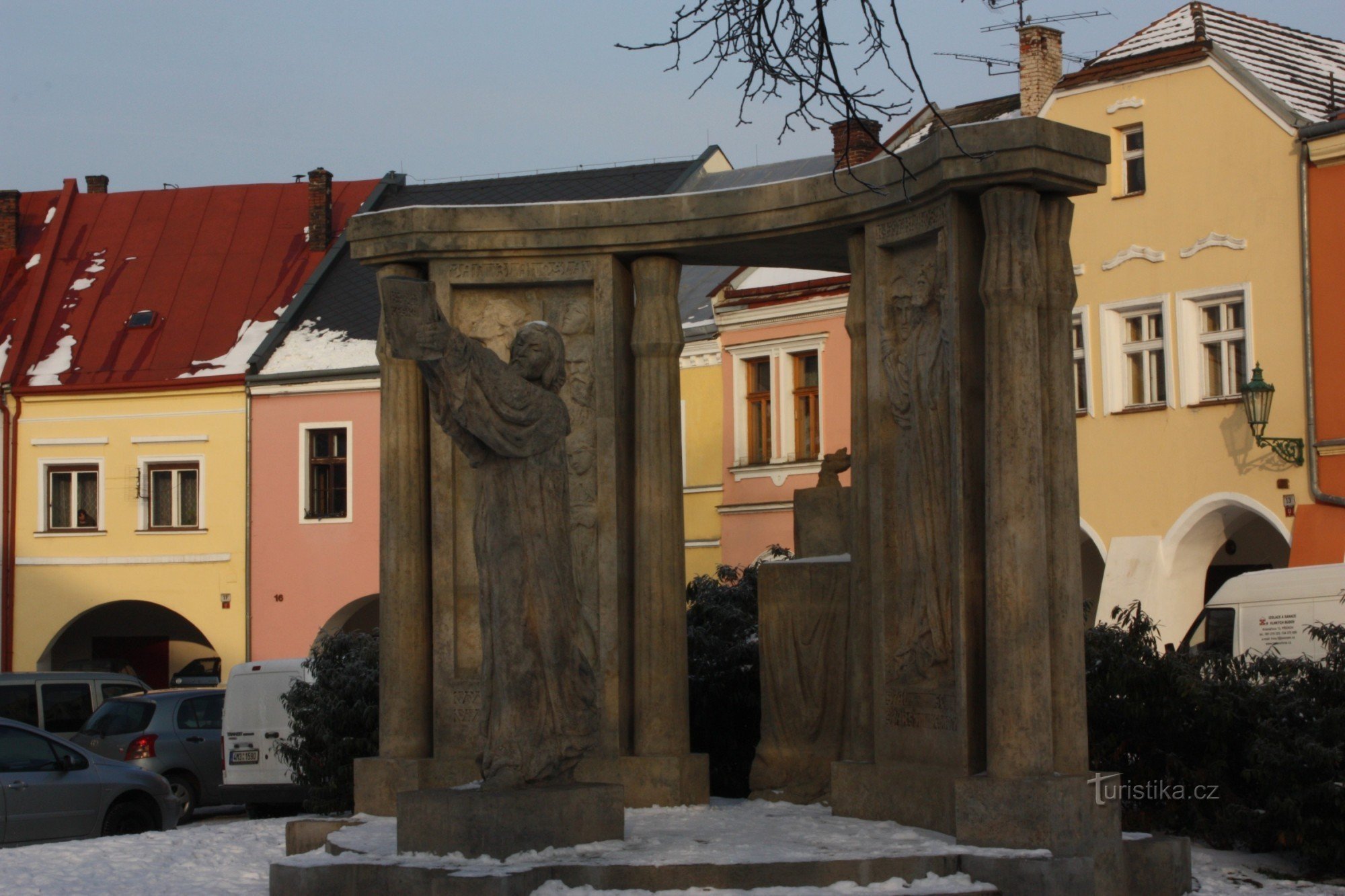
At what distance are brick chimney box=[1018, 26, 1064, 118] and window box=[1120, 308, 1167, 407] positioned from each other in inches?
166

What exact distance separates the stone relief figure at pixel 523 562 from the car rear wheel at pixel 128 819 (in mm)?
6994

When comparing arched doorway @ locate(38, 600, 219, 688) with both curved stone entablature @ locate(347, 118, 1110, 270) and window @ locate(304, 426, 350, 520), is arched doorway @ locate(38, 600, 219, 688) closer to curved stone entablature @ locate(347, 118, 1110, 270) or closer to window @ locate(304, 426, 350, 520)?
window @ locate(304, 426, 350, 520)

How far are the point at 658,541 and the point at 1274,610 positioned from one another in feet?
26.2

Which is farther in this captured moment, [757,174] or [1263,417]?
[757,174]

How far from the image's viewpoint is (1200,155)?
24953 mm

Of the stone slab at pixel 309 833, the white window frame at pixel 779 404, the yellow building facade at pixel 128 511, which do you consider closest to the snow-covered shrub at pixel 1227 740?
the stone slab at pixel 309 833

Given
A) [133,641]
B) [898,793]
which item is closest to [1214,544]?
[898,793]

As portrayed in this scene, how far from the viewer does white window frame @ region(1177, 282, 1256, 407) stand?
24.7 m

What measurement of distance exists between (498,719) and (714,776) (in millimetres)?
4699

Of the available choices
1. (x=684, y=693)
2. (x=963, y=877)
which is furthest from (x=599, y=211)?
(x=963, y=877)

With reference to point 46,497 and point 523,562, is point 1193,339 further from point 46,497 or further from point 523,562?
point 46,497

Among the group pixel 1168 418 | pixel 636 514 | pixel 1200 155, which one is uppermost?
pixel 1200 155

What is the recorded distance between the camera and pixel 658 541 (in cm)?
1220

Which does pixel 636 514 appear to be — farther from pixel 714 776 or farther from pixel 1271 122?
pixel 1271 122
